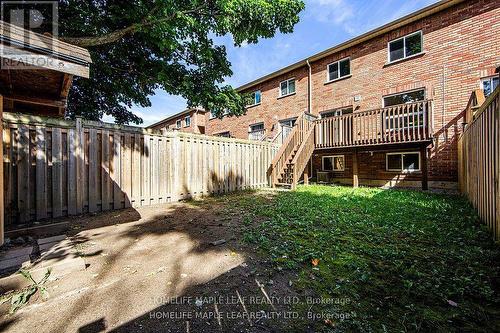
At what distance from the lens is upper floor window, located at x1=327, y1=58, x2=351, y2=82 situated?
39.3 feet

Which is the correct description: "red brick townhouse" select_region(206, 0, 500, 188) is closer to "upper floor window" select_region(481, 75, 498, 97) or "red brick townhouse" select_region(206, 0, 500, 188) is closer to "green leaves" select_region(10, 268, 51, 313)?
"upper floor window" select_region(481, 75, 498, 97)

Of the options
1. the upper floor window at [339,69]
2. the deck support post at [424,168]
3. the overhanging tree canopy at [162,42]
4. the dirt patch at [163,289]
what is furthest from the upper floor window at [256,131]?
the dirt patch at [163,289]

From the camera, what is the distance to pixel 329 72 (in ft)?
41.7

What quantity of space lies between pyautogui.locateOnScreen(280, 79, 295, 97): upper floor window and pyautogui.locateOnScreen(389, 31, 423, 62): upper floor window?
5.73 meters

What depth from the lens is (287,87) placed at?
48.9 ft

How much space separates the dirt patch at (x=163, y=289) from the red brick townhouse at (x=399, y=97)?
6468 millimetres

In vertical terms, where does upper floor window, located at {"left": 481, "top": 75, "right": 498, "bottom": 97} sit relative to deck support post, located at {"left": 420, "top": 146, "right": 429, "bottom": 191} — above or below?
above

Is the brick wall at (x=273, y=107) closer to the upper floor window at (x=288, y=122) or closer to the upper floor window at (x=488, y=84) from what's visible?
the upper floor window at (x=288, y=122)

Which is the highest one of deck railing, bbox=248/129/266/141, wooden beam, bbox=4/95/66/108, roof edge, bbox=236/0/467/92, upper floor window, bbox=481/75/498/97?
roof edge, bbox=236/0/467/92

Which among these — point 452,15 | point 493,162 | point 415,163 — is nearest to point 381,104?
point 415,163

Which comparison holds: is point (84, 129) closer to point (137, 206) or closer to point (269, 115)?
point (137, 206)

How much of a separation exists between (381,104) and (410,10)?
4.07 m

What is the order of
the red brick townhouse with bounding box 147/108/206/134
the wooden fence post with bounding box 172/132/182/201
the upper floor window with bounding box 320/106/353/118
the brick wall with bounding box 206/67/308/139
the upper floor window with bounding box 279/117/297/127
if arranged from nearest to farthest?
the wooden fence post with bounding box 172/132/182/201
the upper floor window with bounding box 320/106/353/118
the brick wall with bounding box 206/67/308/139
the upper floor window with bounding box 279/117/297/127
the red brick townhouse with bounding box 147/108/206/134

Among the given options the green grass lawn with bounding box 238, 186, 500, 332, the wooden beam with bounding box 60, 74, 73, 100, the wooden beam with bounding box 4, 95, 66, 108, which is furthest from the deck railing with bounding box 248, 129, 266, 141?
the wooden beam with bounding box 60, 74, 73, 100
